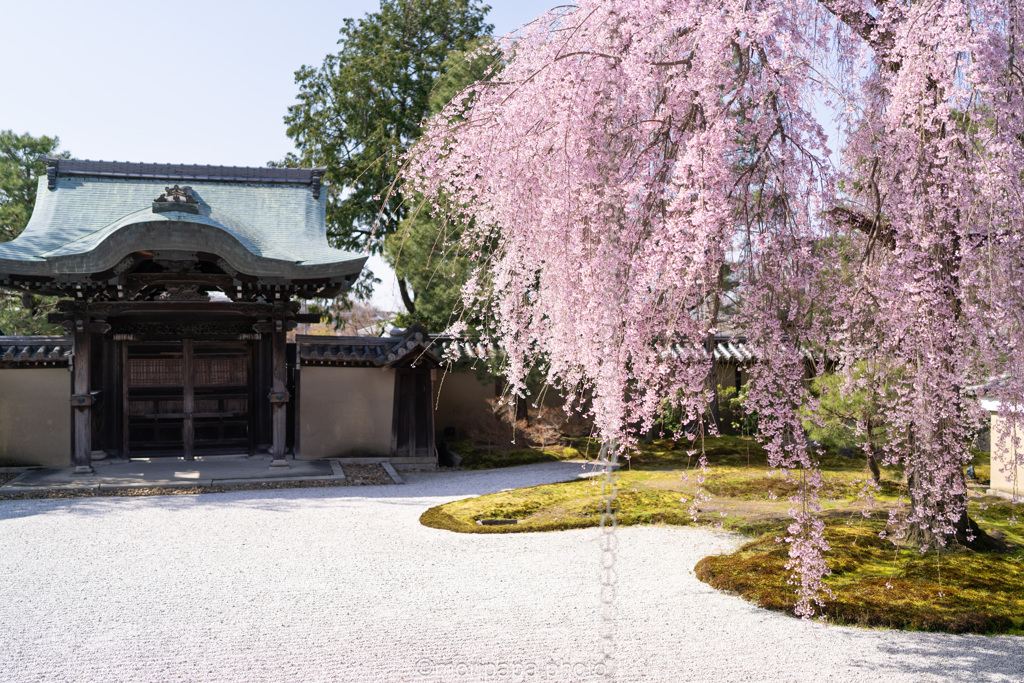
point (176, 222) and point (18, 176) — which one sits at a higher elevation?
point (18, 176)

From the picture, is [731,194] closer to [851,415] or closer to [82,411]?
[851,415]

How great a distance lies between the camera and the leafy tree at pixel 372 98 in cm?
1706

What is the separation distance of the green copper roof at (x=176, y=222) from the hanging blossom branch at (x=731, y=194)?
6.67m

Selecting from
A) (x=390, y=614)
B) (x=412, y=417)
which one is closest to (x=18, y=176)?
(x=412, y=417)

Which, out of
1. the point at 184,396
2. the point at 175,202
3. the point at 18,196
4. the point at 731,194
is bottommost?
the point at 184,396

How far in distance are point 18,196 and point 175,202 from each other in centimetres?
917

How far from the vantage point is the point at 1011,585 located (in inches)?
214

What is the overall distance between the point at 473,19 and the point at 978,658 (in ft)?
56.6

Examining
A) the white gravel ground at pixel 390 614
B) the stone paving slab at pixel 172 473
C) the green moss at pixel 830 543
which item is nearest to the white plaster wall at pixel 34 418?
the stone paving slab at pixel 172 473

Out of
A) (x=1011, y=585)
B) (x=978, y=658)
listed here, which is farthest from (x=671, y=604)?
(x=1011, y=585)

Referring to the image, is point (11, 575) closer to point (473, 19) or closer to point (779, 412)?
point (779, 412)

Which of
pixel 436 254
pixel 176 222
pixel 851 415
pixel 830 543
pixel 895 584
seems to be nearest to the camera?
pixel 895 584

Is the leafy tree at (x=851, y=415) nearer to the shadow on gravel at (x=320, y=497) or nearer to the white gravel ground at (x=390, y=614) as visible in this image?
the white gravel ground at (x=390, y=614)

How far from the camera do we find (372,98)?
56.4 feet
